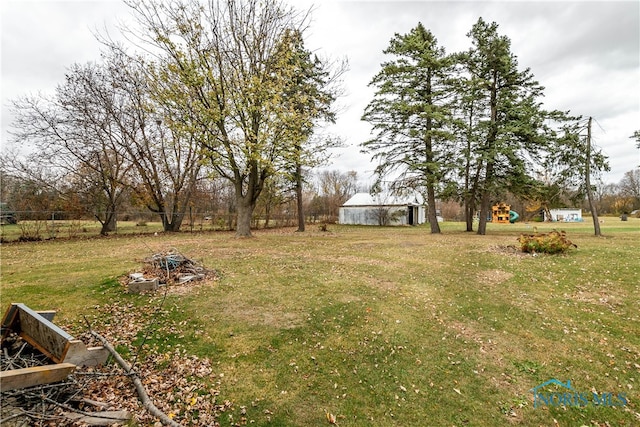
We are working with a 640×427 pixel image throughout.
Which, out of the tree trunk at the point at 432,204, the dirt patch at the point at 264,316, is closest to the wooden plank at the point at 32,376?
the dirt patch at the point at 264,316

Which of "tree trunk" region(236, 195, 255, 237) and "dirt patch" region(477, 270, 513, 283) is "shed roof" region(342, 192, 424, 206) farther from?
"dirt patch" region(477, 270, 513, 283)

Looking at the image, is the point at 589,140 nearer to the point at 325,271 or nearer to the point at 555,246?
the point at 555,246

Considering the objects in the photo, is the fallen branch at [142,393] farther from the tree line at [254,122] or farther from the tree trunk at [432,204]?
the tree trunk at [432,204]

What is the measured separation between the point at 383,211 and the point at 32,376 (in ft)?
99.6

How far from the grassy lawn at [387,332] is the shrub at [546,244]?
→ 1.49 meters

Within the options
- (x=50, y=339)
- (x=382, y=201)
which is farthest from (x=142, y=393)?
(x=382, y=201)

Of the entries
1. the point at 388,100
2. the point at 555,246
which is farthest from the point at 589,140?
the point at 388,100

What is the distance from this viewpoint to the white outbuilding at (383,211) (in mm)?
31062

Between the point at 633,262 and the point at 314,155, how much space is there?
40.2 feet


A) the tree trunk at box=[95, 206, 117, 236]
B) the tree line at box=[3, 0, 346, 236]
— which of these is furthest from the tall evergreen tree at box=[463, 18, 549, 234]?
the tree trunk at box=[95, 206, 117, 236]

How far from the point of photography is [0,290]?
19.5ft

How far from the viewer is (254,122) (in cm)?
1291

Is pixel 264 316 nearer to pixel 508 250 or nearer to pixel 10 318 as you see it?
pixel 10 318

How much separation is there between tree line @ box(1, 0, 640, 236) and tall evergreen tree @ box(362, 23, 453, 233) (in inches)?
3.4
